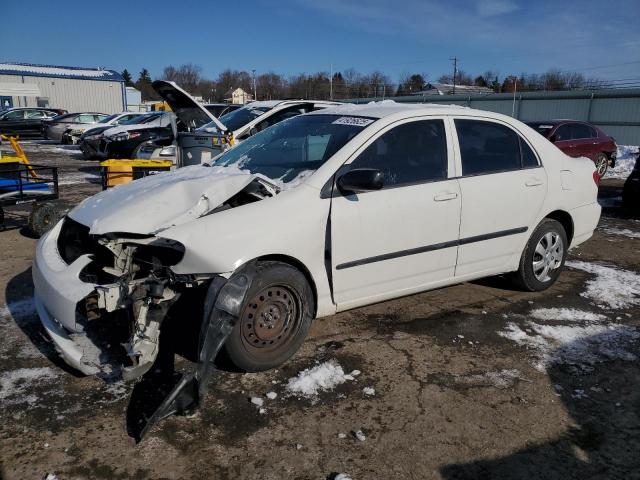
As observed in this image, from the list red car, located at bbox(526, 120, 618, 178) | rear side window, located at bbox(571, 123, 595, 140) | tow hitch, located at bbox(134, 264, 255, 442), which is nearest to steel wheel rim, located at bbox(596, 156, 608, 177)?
red car, located at bbox(526, 120, 618, 178)

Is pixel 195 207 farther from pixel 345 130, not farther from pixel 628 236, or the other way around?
pixel 628 236

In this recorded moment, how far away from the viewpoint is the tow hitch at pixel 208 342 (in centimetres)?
274

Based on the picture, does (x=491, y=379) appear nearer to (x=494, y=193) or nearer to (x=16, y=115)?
(x=494, y=193)

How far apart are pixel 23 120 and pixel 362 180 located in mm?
26652

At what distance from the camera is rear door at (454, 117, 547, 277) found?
13.8ft

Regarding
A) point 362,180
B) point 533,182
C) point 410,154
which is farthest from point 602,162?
point 362,180

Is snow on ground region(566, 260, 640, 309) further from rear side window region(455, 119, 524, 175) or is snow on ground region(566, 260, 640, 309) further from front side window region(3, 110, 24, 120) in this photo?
front side window region(3, 110, 24, 120)

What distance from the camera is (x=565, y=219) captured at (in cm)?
500

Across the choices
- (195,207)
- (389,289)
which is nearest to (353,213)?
(389,289)

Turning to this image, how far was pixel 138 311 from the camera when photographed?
297 cm

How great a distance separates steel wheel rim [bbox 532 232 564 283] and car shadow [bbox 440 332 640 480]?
5.15ft

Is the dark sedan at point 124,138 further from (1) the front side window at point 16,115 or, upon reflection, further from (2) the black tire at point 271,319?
(1) the front side window at point 16,115

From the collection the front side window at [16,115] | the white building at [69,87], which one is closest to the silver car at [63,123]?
the front side window at [16,115]

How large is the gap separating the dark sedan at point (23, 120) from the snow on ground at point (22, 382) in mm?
25122
